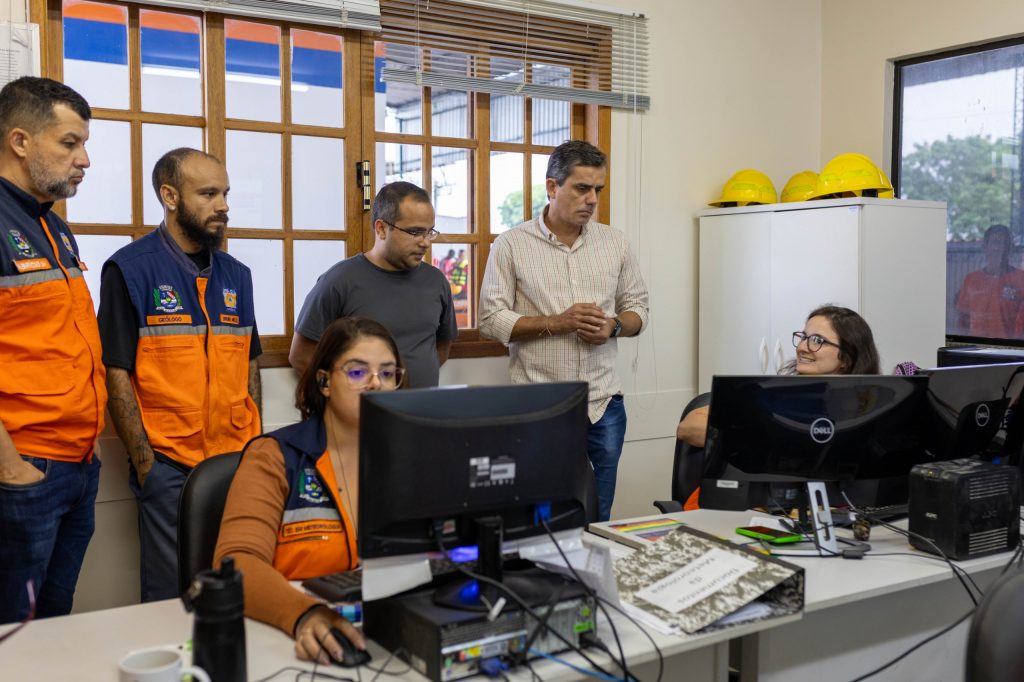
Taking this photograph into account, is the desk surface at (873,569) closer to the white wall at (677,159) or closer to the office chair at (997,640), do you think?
the office chair at (997,640)

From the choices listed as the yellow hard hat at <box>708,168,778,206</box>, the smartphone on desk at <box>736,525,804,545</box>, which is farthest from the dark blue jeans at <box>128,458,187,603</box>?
the yellow hard hat at <box>708,168,778,206</box>

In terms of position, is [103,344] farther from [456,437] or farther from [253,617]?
[456,437]

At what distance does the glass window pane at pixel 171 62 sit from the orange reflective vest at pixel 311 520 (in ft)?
5.82

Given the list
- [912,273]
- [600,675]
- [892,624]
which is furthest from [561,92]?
[600,675]

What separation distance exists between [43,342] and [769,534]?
1904 mm

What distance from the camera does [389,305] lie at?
128 inches

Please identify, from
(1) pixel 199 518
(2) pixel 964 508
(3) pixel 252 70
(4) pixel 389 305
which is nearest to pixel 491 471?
(1) pixel 199 518

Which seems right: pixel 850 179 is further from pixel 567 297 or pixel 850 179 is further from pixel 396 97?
pixel 396 97

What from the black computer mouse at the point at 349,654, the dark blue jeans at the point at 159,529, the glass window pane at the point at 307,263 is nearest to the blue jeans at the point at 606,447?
the glass window pane at the point at 307,263

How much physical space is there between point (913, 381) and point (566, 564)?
1.14m

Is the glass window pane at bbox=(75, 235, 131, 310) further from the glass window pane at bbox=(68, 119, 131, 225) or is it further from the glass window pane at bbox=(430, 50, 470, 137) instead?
the glass window pane at bbox=(430, 50, 470, 137)

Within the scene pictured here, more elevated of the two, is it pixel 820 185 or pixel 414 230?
pixel 820 185

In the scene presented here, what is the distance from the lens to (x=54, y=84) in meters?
2.54

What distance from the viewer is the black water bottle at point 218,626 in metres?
1.34
